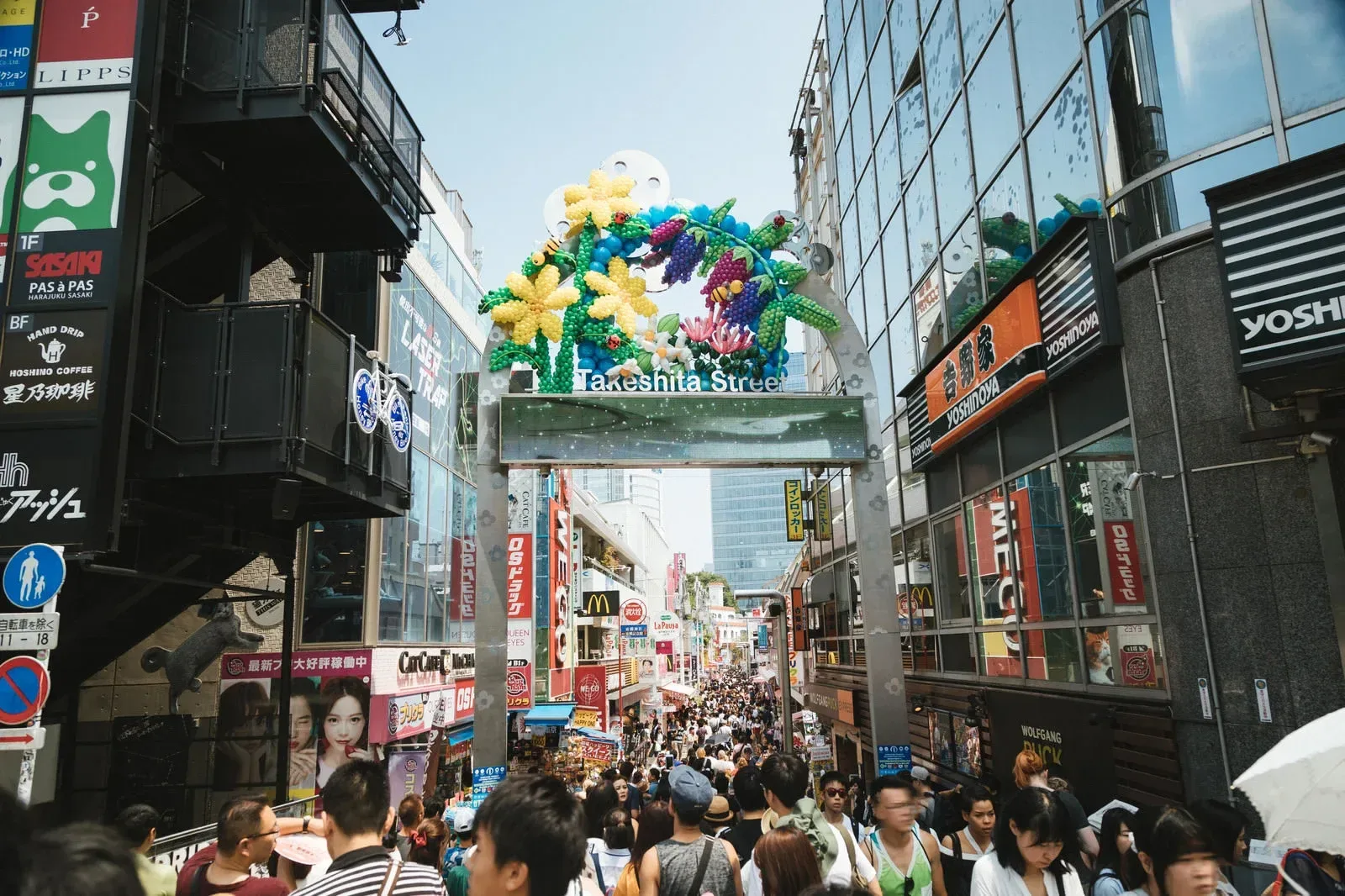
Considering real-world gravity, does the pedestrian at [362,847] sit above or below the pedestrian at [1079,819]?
above

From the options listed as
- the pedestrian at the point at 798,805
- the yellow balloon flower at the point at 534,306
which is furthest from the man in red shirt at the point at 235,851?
the yellow balloon flower at the point at 534,306

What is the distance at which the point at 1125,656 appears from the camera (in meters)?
9.44

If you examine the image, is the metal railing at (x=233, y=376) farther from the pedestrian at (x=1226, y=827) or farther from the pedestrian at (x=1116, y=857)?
the pedestrian at (x=1226, y=827)

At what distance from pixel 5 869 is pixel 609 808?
613cm

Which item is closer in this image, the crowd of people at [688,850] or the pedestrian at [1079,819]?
the crowd of people at [688,850]

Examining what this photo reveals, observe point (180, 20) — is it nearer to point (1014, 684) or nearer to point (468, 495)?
point (1014, 684)

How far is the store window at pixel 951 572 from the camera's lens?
1465 centimetres

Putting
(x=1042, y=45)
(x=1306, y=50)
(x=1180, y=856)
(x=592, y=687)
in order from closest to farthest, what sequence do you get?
(x=1180, y=856), (x=1306, y=50), (x=1042, y=45), (x=592, y=687)

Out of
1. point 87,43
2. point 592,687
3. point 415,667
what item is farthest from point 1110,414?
point 592,687

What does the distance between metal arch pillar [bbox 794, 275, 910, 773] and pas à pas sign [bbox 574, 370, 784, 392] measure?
116cm

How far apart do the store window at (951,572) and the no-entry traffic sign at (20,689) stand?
476 inches

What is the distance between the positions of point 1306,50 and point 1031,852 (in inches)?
286

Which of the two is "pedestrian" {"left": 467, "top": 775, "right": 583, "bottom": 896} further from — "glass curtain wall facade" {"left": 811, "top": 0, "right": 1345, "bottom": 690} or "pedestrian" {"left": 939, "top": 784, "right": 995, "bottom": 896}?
"glass curtain wall facade" {"left": 811, "top": 0, "right": 1345, "bottom": 690}

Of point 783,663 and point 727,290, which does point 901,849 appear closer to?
point 727,290
